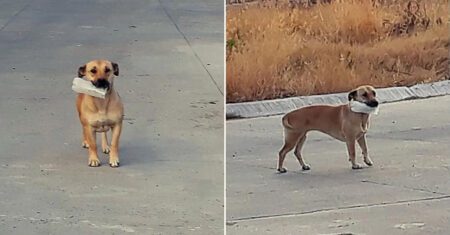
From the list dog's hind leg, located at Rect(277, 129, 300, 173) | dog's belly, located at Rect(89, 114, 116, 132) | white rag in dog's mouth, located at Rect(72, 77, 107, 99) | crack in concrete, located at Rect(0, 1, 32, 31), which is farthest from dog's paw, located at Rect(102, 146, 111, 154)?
dog's hind leg, located at Rect(277, 129, 300, 173)

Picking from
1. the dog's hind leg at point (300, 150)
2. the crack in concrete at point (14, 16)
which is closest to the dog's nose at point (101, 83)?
the dog's hind leg at point (300, 150)

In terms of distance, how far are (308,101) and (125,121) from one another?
3.81 feet

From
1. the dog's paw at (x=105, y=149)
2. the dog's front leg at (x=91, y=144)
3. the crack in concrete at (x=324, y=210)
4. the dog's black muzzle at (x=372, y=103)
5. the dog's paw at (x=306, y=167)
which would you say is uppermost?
the dog's black muzzle at (x=372, y=103)

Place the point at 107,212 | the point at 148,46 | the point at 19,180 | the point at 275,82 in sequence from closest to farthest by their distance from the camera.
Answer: the point at 275,82 < the point at 107,212 < the point at 19,180 < the point at 148,46

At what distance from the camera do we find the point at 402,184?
2092mm

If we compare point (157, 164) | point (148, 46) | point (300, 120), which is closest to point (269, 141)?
point (300, 120)

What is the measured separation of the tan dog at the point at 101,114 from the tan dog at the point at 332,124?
26.0 inches

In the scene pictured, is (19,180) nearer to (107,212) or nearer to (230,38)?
(107,212)

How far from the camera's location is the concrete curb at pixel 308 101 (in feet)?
6.64

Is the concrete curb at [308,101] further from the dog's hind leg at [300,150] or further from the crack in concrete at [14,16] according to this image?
the crack in concrete at [14,16]

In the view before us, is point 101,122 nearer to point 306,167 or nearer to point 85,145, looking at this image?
point 85,145

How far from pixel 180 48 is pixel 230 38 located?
4.40ft

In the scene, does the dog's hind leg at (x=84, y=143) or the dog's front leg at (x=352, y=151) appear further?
the dog's hind leg at (x=84, y=143)

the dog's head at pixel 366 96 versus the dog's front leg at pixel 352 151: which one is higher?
the dog's head at pixel 366 96
